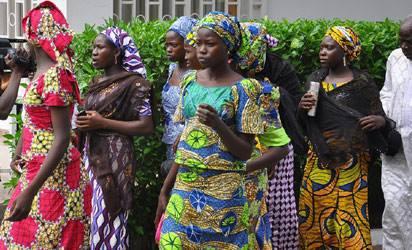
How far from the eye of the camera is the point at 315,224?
768 cm

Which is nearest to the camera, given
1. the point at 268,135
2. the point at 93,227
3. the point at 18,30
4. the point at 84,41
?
the point at 268,135

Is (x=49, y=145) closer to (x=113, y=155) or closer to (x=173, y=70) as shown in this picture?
(x=113, y=155)

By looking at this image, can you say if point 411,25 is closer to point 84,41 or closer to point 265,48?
point 265,48

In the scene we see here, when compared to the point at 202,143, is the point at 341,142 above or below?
below

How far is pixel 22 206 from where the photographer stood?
562 centimetres

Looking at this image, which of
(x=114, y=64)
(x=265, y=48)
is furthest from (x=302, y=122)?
(x=114, y=64)

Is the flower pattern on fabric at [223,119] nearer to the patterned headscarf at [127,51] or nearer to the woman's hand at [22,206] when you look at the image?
the woman's hand at [22,206]

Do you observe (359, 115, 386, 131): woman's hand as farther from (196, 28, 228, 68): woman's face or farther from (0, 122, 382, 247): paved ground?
(196, 28, 228, 68): woman's face

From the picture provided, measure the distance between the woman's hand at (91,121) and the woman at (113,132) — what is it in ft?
0.03

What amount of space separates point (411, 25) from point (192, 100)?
2206mm

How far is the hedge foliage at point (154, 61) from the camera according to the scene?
7828 millimetres

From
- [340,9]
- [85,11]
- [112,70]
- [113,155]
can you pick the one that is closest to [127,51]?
[112,70]

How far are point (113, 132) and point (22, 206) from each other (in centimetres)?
134

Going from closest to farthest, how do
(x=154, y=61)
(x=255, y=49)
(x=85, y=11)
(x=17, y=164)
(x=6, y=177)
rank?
(x=17, y=164) < (x=255, y=49) < (x=154, y=61) < (x=6, y=177) < (x=85, y=11)
